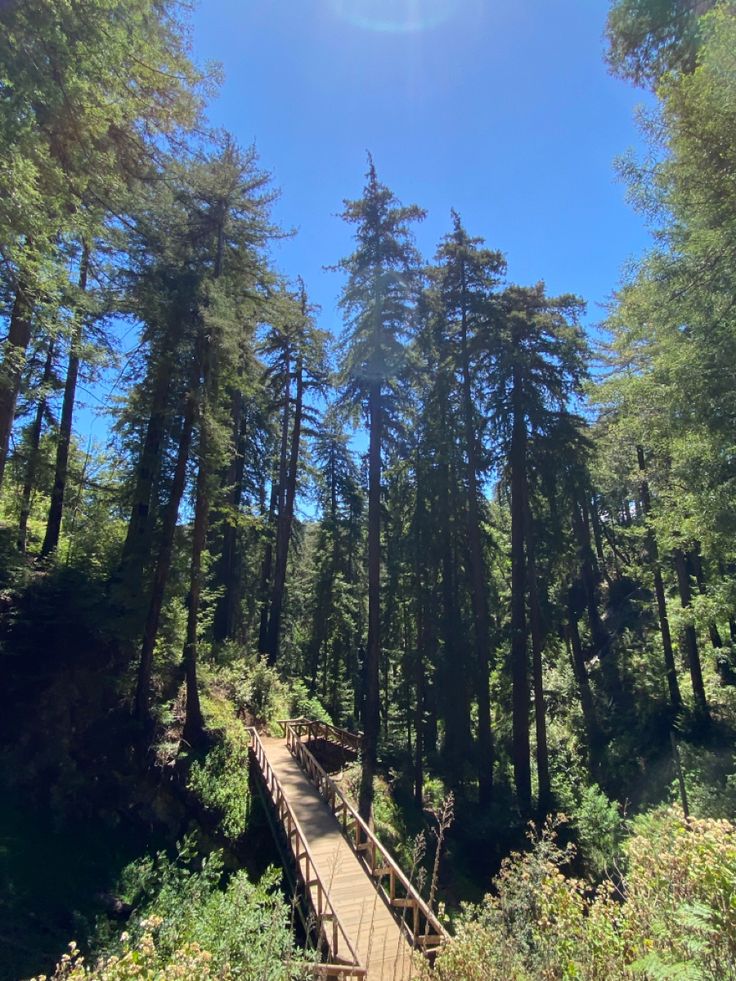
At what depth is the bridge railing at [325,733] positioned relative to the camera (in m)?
15.9

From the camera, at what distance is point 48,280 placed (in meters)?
6.52

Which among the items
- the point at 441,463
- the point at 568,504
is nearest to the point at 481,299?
the point at 441,463

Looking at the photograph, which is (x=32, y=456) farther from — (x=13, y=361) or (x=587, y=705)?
(x=587, y=705)

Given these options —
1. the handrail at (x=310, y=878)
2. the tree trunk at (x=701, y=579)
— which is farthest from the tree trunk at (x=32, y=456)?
the tree trunk at (x=701, y=579)

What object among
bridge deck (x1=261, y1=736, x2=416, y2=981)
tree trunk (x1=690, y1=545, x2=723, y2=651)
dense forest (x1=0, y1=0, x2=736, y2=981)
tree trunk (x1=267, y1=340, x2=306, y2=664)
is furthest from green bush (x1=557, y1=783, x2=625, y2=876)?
tree trunk (x1=267, y1=340, x2=306, y2=664)

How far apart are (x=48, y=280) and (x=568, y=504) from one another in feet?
47.0

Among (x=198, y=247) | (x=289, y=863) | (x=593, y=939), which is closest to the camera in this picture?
(x=593, y=939)

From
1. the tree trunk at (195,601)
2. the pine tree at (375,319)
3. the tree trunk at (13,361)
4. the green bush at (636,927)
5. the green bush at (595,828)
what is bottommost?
the green bush at (595,828)

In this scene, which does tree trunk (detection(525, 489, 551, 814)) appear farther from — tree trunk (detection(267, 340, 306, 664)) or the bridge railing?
tree trunk (detection(267, 340, 306, 664))

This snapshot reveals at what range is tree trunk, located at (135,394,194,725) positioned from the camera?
1238cm

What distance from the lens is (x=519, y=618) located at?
15.2m

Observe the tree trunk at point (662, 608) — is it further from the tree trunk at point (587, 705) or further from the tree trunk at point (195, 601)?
the tree trunk at point (195, 601)

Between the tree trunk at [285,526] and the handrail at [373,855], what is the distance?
15.4 feet

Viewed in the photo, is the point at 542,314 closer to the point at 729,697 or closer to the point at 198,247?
the point at 198,247
